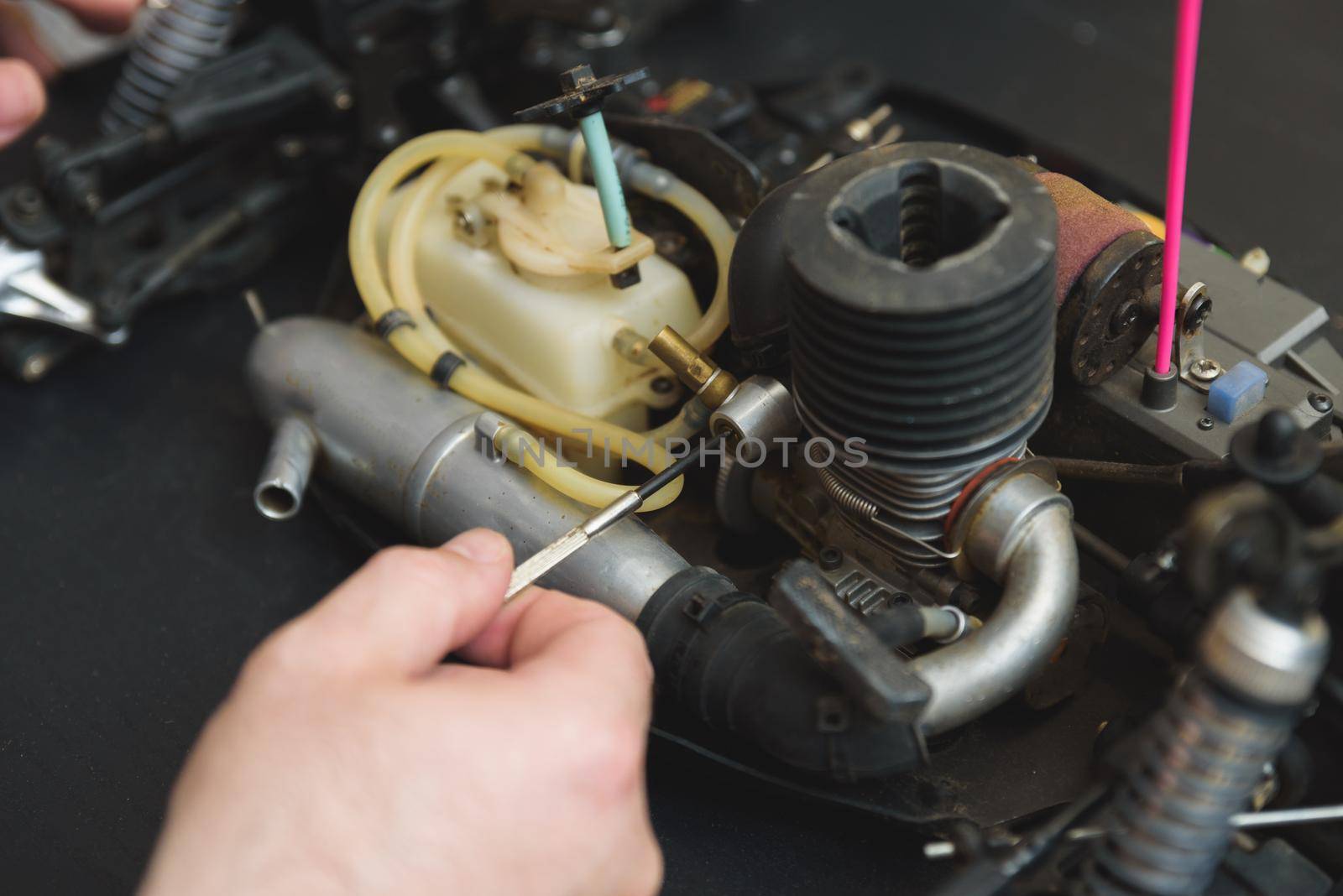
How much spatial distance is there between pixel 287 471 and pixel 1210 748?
0.81 m

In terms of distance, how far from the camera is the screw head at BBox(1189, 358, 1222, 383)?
3.33 ft

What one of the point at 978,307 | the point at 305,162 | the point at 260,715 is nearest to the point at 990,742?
the point at 978,307

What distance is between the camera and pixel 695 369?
1.06 meters

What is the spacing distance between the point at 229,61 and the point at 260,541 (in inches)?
23.5

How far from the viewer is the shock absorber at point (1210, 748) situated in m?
0.69

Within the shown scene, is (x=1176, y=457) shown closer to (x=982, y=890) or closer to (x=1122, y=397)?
Answer: (x=1122, y=397)

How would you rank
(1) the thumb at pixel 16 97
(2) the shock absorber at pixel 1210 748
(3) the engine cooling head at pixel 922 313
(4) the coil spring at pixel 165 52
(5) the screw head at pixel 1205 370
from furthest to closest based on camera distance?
(4) the coil spring at pixel 165 52
(1) the thumb at pixel 16 97
(5) the screw head at pixel 1205 370
(3) the engine cooling head at pixel 922 313
(2) the shock absorber at pixel 1210 748

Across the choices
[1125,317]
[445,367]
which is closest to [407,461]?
[445,367]

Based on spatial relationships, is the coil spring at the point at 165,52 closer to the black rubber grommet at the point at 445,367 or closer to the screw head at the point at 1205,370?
Answer: the black rubber grommet at the point at 445,367

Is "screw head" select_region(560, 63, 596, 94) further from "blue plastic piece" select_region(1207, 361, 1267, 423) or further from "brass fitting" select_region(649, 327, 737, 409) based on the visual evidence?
"blue plastic piece" select_region(1207, 361, 1267, 423)

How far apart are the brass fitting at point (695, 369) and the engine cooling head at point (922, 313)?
5.3 inches

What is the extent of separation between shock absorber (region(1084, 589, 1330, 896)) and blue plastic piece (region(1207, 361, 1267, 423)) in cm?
30

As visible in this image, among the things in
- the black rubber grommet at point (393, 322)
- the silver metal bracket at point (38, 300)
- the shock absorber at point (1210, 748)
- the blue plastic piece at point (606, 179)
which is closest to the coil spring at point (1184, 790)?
the shock absorber at point (1210, 748)

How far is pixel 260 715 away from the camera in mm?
729
